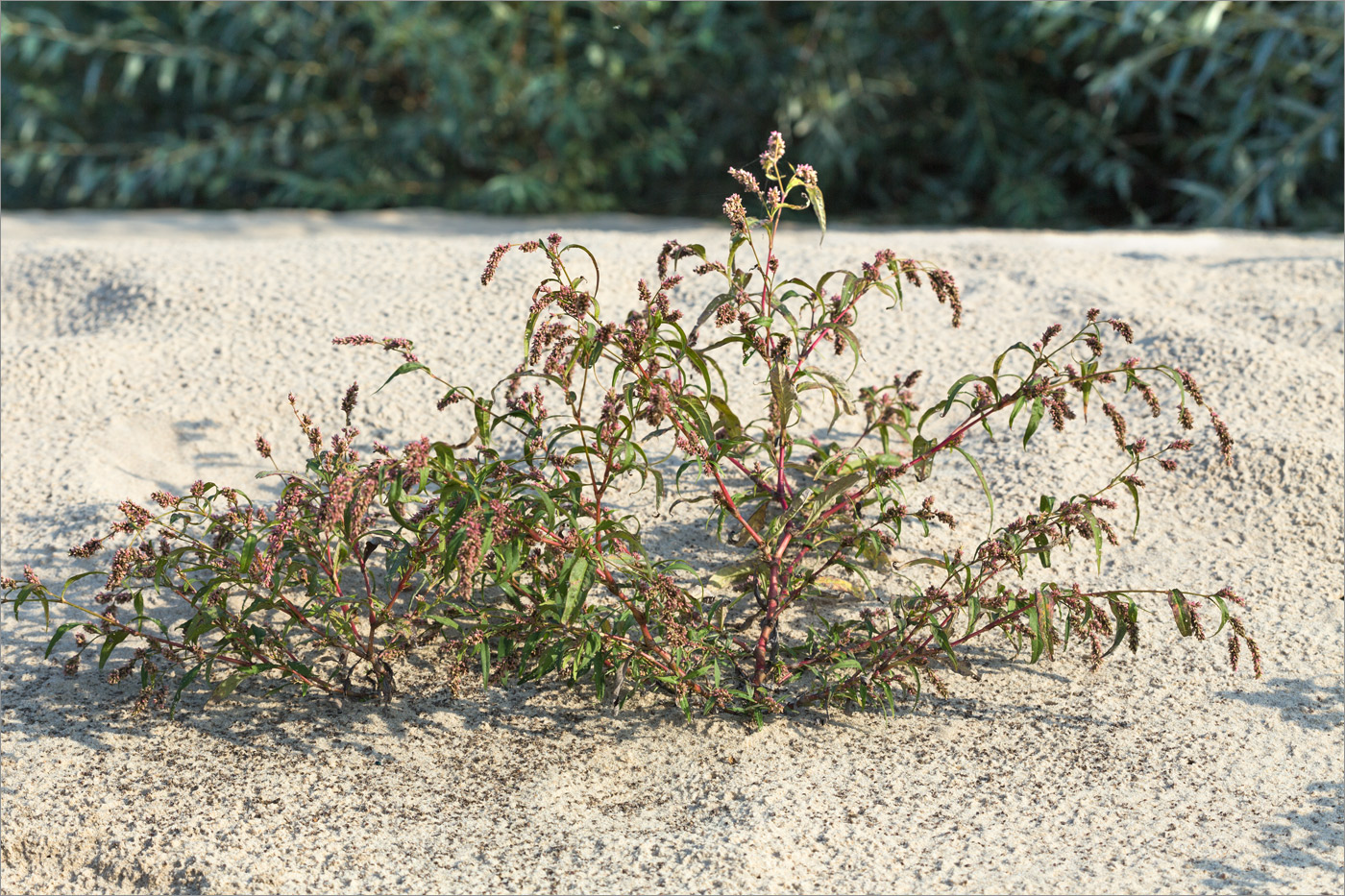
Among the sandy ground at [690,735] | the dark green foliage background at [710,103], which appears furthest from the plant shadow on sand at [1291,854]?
the dark green foliage background at [710,103]

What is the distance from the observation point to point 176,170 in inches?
287

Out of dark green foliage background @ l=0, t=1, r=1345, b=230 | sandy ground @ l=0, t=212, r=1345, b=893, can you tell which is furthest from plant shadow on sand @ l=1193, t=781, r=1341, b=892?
dark green foliage background @ l=0, t=1, r=1345, b=230

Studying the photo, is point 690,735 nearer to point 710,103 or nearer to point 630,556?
point 630,556

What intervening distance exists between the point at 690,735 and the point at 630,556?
344 mm

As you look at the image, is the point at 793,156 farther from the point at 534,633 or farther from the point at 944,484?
the point at 534,633

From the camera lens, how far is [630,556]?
2.00m

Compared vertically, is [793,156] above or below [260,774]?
above

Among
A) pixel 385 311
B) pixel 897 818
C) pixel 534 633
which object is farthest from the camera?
pixel 385 311

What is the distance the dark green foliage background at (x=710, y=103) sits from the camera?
6074 mm

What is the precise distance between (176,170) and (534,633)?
6.23m

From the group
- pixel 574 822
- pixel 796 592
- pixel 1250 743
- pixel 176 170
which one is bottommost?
pixel 574 822

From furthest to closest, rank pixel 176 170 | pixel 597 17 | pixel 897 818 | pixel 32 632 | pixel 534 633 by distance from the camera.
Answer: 1. pixel 176 170
2. pixel 597 17
3. pixel 32 632
4. pixel 534 633
5. pixel 897 818

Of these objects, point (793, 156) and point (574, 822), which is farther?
point (793, 156)

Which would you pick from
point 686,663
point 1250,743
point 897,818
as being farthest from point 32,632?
point 1250,743
